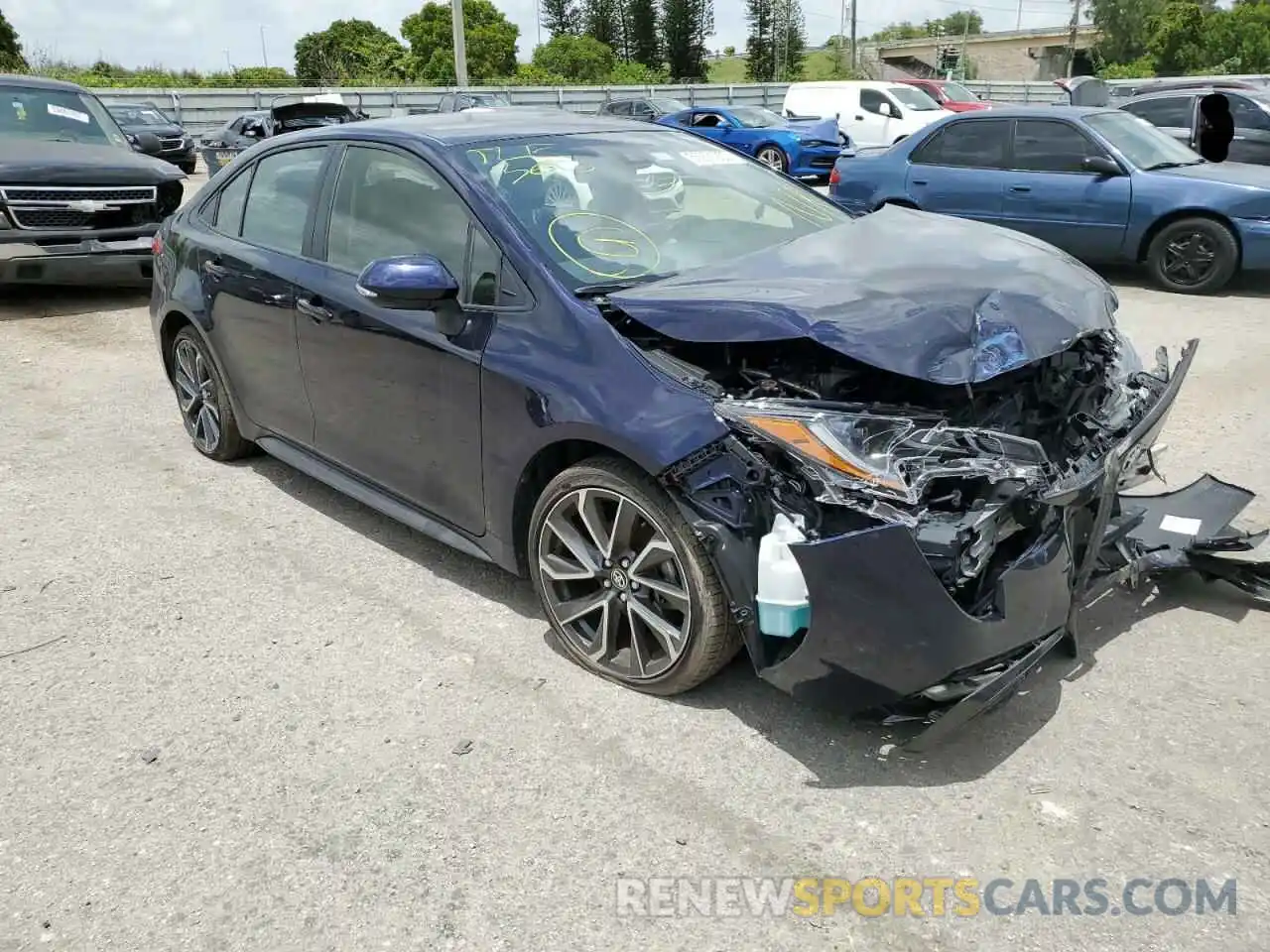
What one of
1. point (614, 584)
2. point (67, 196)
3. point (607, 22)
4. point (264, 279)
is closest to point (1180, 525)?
point (614, 584)

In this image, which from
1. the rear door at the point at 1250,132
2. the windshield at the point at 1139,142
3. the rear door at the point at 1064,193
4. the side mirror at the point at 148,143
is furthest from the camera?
the rear door at the point at 1250,132

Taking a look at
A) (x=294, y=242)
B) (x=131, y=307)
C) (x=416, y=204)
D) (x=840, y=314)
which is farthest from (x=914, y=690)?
(x=131, y=307)

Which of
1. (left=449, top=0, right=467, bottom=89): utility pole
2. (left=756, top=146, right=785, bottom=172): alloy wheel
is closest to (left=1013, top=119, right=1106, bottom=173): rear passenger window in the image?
(left=756, top=146, right=785, bottom=172): alloy wheel

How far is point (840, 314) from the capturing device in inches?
113

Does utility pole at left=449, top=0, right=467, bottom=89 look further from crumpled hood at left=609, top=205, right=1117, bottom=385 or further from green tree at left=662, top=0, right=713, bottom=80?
green tree at left=662, top=0, right=713, bottom=80

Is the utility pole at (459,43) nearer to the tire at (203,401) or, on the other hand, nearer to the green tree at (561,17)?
the tire at (203,401)

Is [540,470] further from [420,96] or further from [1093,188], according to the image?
[420,96]

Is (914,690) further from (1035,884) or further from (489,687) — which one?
(489,687)

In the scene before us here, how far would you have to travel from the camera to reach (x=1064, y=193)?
922cm

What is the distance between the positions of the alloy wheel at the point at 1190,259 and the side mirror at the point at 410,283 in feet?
24.6

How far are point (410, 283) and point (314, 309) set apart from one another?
0.94 metres

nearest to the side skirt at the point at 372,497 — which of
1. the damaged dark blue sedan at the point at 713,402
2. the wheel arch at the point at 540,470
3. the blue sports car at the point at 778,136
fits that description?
the damaged dark blue sedan at the point at 713,402

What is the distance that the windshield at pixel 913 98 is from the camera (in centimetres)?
2133

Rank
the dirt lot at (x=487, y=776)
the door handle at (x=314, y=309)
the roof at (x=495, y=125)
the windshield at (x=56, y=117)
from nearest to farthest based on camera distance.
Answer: the dirt lot at (x=487, y=776), the roof at (x=495, y=125), the door handle at (x=314, y=309), the windshield at (x=56, y=117)
